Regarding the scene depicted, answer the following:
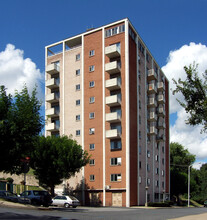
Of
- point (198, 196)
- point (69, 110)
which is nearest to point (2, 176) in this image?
point (69, 110)

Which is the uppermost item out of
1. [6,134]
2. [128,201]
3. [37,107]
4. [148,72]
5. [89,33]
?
[89,33]

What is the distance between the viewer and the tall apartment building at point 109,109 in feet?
163

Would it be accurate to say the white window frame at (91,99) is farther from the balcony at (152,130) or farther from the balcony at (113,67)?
the balcony at (152,130)

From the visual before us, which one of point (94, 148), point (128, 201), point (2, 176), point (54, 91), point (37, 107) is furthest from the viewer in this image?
point (54, 91)

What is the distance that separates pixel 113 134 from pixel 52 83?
16.8 m

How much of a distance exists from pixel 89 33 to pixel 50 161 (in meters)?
25.9

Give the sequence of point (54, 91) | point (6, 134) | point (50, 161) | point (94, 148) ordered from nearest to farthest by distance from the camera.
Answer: point (6, 134), point (50, 161), point (94, 148), point (54, 91)

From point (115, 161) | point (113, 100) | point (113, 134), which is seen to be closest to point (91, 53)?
point (113, 100)

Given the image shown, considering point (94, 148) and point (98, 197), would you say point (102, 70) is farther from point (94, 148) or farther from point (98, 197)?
point (98, 197)

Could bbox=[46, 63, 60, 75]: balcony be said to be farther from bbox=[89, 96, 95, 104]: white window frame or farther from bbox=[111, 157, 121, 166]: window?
bbox=[111, 157, 121, 166]: window

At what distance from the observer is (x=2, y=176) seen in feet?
184

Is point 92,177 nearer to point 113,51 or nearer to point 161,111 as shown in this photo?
point 113,51

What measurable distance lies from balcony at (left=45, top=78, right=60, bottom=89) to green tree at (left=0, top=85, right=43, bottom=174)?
30.6 metres

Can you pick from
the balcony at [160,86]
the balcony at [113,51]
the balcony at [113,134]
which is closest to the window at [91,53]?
the balcony at [113,51]
